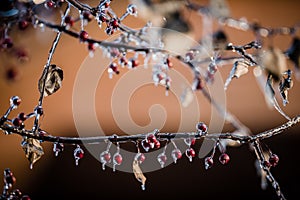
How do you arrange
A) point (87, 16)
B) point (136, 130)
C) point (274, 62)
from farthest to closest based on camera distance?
point (136, 130), point (87, 16), point (274, 62)

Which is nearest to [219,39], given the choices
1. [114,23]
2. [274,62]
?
[274,62]

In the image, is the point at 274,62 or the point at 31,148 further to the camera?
the point at 31,148

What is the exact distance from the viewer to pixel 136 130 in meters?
2.07

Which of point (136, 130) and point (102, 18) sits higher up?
point (136, 130)

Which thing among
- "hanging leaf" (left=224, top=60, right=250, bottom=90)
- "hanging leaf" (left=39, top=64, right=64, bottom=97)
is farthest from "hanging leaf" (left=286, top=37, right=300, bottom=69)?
"hanging leaf" (left=39, top=64, right=64, bottom=97)

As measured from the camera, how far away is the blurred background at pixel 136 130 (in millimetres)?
1979

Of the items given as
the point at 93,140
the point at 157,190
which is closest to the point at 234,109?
the point at 157,190

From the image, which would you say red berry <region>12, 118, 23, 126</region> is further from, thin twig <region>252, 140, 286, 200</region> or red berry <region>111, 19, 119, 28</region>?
thin twig <region>252, 140, 286, 200</region>

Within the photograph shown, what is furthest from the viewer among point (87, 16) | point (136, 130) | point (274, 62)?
point (136, 130)

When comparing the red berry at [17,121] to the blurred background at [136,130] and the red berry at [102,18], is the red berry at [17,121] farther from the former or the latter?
the blurred background at [136,130]

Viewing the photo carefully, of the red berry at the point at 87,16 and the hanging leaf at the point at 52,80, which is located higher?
the red berry at the point at 87,16

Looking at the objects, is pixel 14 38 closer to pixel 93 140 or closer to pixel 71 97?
pixel 93 140

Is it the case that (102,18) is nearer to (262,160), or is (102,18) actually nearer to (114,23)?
(114,23)

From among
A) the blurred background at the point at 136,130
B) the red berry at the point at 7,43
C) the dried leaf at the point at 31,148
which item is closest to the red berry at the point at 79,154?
the dried leaf at the point at 31,148
